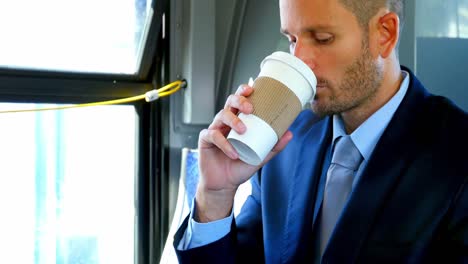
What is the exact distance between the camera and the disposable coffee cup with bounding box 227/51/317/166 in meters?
0.82

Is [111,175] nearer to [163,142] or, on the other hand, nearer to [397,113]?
[163,142]

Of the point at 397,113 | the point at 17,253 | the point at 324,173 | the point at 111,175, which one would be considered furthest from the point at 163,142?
the point at 397,113

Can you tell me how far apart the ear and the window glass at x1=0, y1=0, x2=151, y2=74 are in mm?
880

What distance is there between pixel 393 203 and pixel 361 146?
142mm

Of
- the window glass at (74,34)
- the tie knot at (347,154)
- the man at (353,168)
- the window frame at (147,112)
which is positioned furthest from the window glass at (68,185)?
the tie knot at (347,154)

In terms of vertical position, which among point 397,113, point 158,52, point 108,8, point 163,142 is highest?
point 108,8

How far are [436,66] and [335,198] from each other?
0.46 meters

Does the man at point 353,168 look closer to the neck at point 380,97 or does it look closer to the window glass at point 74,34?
the neck at point 380,97

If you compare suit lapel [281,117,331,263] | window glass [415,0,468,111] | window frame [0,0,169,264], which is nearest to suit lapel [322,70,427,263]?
suit lapel [281,117,331,263]

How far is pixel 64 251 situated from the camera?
169 centimetres

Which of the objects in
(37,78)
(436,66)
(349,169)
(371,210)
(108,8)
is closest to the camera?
(371,210)

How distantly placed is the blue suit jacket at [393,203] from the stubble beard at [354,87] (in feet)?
0.22

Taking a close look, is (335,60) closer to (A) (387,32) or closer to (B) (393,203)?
(A) (387,32)

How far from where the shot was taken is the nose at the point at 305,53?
94 cm
